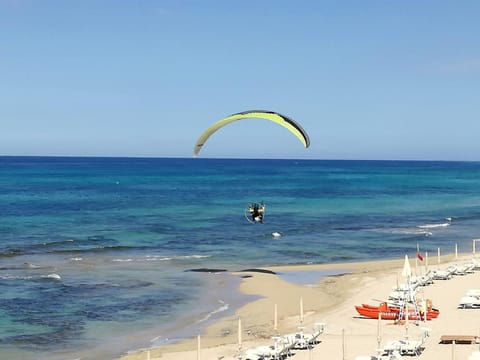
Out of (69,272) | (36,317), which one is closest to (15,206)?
(69,272)

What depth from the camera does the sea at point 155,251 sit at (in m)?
24.3

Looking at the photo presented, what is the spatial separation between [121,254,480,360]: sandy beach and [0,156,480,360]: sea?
1142mm

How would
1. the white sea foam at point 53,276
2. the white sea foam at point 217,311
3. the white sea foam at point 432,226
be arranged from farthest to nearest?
the white sea foam at point 432,226 → the white sea foam at point 53,276 → the white sea foam at point 217,311

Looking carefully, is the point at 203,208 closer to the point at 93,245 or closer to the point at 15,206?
the point at 15,206

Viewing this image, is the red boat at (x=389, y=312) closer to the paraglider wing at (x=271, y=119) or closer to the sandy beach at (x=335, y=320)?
the sandy beach at (x=335, y=320)

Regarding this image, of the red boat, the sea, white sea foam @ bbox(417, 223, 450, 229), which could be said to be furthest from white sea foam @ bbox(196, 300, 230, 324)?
white sea foam @ bbox(417, 223, 450, 229)

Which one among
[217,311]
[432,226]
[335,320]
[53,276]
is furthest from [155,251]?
[432,226]

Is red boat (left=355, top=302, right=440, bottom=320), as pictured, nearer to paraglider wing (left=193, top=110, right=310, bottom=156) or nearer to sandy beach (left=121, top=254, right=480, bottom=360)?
sandy beach (left=121, top=254, right=480, bottom=360)

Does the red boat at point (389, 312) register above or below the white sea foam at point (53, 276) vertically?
above

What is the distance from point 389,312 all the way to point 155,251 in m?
22.6

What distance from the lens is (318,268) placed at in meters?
37.0

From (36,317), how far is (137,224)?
3414 cm

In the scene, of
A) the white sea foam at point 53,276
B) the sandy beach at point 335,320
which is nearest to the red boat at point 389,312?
the sandy beach at point 335,320

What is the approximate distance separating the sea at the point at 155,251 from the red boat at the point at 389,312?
5.47m
